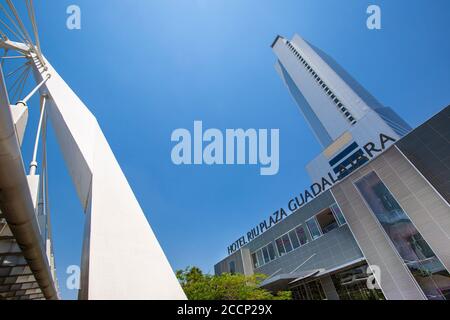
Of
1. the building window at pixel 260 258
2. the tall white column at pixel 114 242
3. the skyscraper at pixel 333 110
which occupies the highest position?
the skyscraper at pixel 333 110

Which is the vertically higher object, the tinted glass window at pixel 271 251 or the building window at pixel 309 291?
the tinted glass window at pixel 271 251

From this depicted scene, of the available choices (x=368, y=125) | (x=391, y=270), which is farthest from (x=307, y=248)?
(x=368, y=125)

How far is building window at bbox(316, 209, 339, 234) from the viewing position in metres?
26.6

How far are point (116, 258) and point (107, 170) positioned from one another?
3004 mm

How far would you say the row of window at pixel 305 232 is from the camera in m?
25.7

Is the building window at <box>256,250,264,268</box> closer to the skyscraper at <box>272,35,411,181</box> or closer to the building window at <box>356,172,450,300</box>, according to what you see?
the building window at <box>356,172,450,300</box>

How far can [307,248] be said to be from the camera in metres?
27.6

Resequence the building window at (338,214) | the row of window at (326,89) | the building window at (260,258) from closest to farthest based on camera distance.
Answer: the building window at (338,214)
the building window at (260,258)
the row of window at (326,89)

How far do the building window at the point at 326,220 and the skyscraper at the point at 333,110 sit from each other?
17.9 m

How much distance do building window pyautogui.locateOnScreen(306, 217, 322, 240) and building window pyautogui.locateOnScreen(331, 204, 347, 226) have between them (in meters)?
2.83

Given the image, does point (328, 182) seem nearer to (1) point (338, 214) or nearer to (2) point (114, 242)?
(1) point (338, 214)

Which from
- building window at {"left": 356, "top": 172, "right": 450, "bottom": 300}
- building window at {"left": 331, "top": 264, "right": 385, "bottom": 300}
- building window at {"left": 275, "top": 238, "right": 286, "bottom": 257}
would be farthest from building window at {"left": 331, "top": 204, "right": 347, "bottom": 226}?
building window at {"left": 275, "top": 238, "right": 286, "bottom": 257}

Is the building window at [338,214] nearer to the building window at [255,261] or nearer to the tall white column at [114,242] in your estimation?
the building window at [255,261]

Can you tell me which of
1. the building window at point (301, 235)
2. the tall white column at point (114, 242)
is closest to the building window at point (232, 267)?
the building window at point (301, 235)
